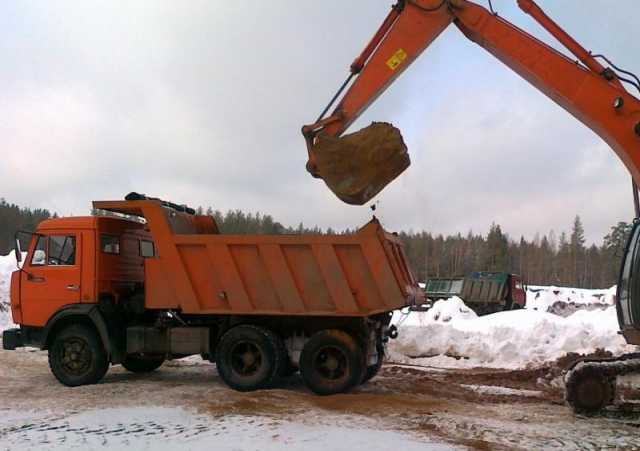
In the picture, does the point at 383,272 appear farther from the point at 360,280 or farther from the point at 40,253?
the point at 40,253

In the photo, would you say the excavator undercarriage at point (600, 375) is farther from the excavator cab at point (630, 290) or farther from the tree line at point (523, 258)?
the tree line at point (523, 258)

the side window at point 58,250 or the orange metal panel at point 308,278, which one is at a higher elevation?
the side window at point 58,250

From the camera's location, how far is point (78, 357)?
10719 millimetres

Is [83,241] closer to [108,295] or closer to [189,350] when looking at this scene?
[108,295]

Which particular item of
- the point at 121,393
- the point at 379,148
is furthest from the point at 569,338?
the point at 121,393

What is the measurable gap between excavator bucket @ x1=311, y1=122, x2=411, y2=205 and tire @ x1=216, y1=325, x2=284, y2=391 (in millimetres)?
2522

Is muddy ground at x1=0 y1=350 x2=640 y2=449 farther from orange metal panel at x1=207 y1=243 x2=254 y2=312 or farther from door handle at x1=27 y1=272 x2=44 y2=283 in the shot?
door handle at x1=27 y1=272 x2=44 y2=283

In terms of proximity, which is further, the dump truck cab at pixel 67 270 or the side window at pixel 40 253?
the side window at pixel 40 253

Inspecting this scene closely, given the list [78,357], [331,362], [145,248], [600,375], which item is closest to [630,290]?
[600,375]

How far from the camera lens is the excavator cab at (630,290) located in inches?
344

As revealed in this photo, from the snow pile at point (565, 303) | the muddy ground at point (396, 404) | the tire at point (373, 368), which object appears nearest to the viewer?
the muddy ground at point (396, 404)

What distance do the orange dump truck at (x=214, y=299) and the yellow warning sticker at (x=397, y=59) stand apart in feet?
7.91

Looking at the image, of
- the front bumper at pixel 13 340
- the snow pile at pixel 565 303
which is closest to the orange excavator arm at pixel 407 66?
the front bumper at pixel 13 340

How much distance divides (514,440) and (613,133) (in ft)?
14.9
